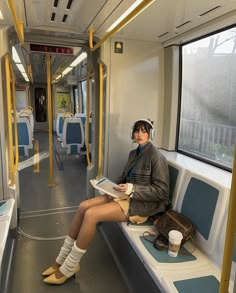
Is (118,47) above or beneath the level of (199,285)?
above

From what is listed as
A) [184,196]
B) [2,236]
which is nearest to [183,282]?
[184,196]

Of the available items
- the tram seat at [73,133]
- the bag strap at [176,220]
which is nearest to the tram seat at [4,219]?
the bag strap at [176,220]

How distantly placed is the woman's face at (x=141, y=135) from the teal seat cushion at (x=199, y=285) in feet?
4.45

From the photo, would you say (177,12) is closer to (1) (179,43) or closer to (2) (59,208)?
(1) (179,43)

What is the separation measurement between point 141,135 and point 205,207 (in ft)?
3.11

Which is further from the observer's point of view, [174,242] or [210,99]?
[210,99]

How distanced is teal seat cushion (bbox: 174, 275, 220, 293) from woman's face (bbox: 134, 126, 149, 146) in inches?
53.5

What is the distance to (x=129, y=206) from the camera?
2.52 metres

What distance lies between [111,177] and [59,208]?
3.51 ft

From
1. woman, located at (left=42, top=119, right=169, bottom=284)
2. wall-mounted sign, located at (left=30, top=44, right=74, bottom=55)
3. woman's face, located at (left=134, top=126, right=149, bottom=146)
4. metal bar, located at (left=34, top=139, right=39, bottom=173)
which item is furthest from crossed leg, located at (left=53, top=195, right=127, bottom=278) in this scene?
metal bar, located at (left=34, top=139, right=39, bottom=173)

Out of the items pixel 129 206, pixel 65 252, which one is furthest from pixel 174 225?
pixel 65 252

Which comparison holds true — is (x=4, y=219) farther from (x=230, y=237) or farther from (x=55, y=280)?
(x=230, y=237)

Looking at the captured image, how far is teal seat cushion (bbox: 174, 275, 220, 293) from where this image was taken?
1.69 m

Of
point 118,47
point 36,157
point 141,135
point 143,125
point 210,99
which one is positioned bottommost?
point 36,157
